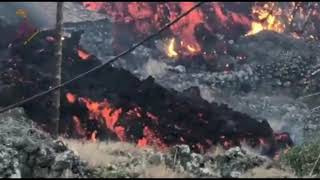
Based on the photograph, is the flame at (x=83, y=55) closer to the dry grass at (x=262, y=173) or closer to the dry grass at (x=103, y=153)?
the dry grass at (x=103, y=153)

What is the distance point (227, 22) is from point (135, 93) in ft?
28.5

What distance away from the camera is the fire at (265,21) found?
93.2 feet

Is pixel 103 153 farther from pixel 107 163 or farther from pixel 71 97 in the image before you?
pixel 71 97

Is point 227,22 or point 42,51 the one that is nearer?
point 42,51

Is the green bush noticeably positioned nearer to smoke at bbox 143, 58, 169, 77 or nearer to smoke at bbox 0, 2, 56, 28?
smoke at bbox 143, 58, 169, 77

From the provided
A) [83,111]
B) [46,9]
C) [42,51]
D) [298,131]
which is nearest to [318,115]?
[298,131]

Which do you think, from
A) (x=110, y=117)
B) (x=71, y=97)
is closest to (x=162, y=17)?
(x=71, y=97)

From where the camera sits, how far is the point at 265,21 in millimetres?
28578

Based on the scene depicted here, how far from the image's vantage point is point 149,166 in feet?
35.4

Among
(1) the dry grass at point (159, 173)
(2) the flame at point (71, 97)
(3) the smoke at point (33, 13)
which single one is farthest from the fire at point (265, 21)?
(1) the dry grass at point (159, 173)

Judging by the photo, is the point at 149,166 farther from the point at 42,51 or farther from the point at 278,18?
the point at 278,18

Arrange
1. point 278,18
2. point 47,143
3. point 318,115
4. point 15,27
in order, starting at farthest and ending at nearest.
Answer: point 278,18 → point 15,27 → point 318,115 → point 47,143

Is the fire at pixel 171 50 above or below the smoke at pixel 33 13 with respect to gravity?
below

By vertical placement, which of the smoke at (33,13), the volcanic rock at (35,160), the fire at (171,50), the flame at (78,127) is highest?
the smoke at (33,13)
